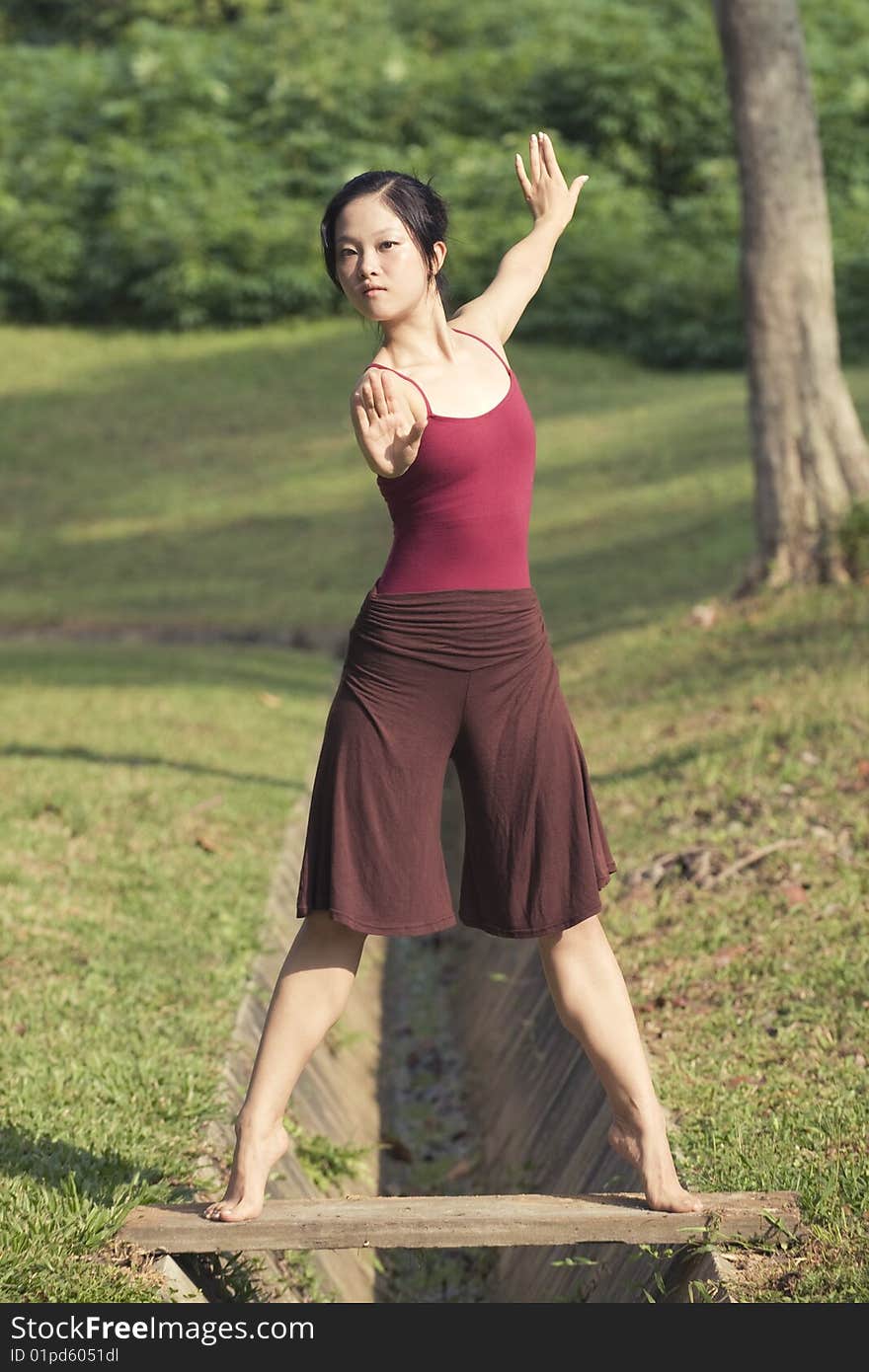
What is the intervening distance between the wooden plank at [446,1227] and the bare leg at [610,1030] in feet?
0.20

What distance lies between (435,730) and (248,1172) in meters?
1.01

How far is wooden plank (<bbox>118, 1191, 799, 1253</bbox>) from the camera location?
352 cm

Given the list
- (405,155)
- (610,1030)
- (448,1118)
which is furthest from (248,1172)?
(405,155)

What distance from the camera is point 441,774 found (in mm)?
3432

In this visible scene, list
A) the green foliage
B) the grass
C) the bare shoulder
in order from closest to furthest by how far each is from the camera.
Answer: the bare shoulder → the grass → the green foliage

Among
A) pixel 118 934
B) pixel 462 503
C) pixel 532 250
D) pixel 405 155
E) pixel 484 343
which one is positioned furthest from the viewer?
pixel 405 155

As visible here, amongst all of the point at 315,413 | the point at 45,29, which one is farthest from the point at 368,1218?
the point at 45,29

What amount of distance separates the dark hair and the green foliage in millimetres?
23180

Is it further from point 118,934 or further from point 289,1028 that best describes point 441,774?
point 118,934

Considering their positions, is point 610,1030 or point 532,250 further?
point 532,250

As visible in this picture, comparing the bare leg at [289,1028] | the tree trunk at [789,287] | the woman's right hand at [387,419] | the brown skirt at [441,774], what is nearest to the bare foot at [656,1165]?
the brown skirt at [441,774]

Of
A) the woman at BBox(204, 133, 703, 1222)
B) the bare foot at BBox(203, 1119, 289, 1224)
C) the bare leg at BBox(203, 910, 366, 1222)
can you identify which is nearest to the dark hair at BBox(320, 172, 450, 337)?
the woman at BBox(204, 133, 703, 1222)

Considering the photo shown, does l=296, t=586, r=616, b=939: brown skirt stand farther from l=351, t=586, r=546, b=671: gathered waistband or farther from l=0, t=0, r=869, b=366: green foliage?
l=0, t=0, r=869, b=366: green foliage

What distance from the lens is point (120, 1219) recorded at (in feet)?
11.9
